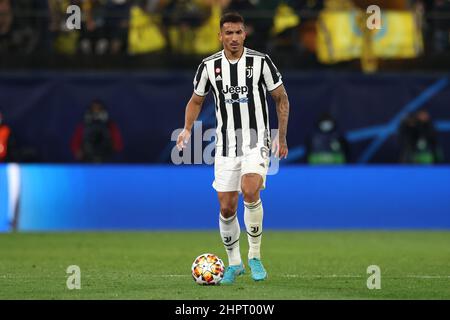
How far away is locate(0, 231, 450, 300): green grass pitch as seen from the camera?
956cm

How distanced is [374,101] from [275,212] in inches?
145

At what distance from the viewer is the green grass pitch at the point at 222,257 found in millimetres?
9562

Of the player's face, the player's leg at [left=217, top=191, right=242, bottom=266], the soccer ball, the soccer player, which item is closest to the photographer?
the soccer ball

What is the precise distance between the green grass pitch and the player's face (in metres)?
2.15

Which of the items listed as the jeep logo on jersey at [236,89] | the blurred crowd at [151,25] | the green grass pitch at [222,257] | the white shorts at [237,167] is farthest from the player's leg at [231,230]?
the blurred crowd at [151,25]

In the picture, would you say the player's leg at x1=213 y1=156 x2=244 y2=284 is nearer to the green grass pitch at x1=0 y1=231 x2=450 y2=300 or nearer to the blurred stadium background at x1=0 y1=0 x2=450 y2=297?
the green grass pitch at x1=0 y1=231 x2=450 y2=300

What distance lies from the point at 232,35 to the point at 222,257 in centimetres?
384

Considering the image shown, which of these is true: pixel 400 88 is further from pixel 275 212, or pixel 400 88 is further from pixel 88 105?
pixel 88 105

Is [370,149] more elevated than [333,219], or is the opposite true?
[370,149]

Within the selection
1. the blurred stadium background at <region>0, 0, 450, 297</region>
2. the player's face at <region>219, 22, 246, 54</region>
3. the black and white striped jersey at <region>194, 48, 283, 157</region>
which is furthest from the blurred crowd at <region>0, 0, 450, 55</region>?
the player's face at <region>219, 22, 246, 54</region>

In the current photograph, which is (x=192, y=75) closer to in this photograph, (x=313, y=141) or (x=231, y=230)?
(x=313, y=141)

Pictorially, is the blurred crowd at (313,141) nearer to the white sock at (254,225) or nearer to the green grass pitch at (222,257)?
the green grass pitch at (222,257)

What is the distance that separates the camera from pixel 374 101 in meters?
21.0

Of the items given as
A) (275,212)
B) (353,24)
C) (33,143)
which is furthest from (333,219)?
(33,143)
